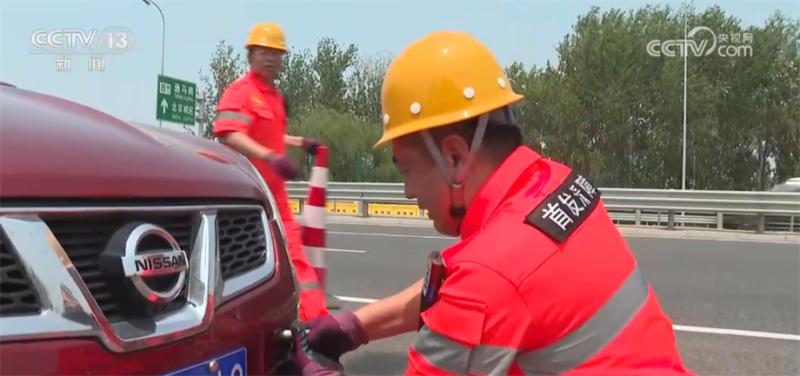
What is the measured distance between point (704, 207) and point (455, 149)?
45.9ft

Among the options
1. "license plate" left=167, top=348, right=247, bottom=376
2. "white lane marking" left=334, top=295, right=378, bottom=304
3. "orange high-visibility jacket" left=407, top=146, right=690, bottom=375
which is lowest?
"white lane marking" left=334, top=295, right=378, bottom=304

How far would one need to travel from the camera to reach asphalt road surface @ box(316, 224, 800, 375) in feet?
15.4

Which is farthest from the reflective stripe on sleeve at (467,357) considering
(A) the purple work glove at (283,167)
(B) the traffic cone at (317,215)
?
(B) the traffic cone at (317,215)

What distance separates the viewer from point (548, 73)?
104 ft

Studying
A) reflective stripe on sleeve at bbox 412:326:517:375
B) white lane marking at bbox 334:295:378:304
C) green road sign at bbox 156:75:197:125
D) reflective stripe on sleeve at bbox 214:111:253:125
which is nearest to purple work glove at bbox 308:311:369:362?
reflective stripe on sleeve at bbox 412:326:517:375

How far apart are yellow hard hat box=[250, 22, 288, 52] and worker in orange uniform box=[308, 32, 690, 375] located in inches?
113

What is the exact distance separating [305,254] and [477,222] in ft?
8.99

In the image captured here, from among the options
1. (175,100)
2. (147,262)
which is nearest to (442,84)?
(147,262)

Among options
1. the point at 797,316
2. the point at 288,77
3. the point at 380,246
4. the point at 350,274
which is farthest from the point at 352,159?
the point at 797,316

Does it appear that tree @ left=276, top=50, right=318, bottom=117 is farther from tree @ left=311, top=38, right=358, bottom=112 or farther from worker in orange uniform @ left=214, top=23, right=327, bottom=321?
worker in orange uniform @ left=214, top=23, right=327, bottom=321

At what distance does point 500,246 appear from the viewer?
139cm

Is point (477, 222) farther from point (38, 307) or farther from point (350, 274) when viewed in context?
point (350, 274)

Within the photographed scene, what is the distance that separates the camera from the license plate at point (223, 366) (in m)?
1.78

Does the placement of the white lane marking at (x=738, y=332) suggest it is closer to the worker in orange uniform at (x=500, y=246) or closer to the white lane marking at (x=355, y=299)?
the white lane marking at (x=355, y=299)
